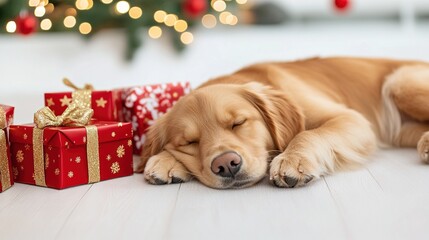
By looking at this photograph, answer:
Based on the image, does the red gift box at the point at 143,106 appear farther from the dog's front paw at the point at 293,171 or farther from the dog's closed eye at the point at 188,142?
the dog's front paw at the point at 293,171

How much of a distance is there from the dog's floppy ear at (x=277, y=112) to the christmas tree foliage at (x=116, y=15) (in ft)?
7.96

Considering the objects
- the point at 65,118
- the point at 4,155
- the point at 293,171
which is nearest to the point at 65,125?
the point at 65,118

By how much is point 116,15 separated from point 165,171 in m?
3.05

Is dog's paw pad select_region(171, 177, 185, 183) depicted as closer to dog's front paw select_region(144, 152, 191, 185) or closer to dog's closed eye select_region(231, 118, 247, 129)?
dog's front paw select_region(144, 152, 191, 185)

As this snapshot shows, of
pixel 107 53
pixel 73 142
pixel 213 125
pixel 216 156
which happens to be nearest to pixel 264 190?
pixel 216 156

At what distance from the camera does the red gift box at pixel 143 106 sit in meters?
3.27

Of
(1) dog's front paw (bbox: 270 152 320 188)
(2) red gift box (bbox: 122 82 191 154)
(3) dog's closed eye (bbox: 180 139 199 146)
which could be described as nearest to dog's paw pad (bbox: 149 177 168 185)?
(3) dog's closed eye (bbox: 180 139 199 146)

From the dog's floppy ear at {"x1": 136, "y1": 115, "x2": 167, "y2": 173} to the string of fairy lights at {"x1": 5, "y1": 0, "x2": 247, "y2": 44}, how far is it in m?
2.51

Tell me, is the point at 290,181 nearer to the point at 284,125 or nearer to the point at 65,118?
the point at 284,125

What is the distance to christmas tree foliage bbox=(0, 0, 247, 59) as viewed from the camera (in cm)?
518

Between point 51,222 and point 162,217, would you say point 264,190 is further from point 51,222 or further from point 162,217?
point 51,222

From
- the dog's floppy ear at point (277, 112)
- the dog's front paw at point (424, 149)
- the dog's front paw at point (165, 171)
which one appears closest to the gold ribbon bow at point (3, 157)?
the dog's front paw at point (165, 171)

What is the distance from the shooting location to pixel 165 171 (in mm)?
2580

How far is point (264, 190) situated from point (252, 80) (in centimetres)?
86
